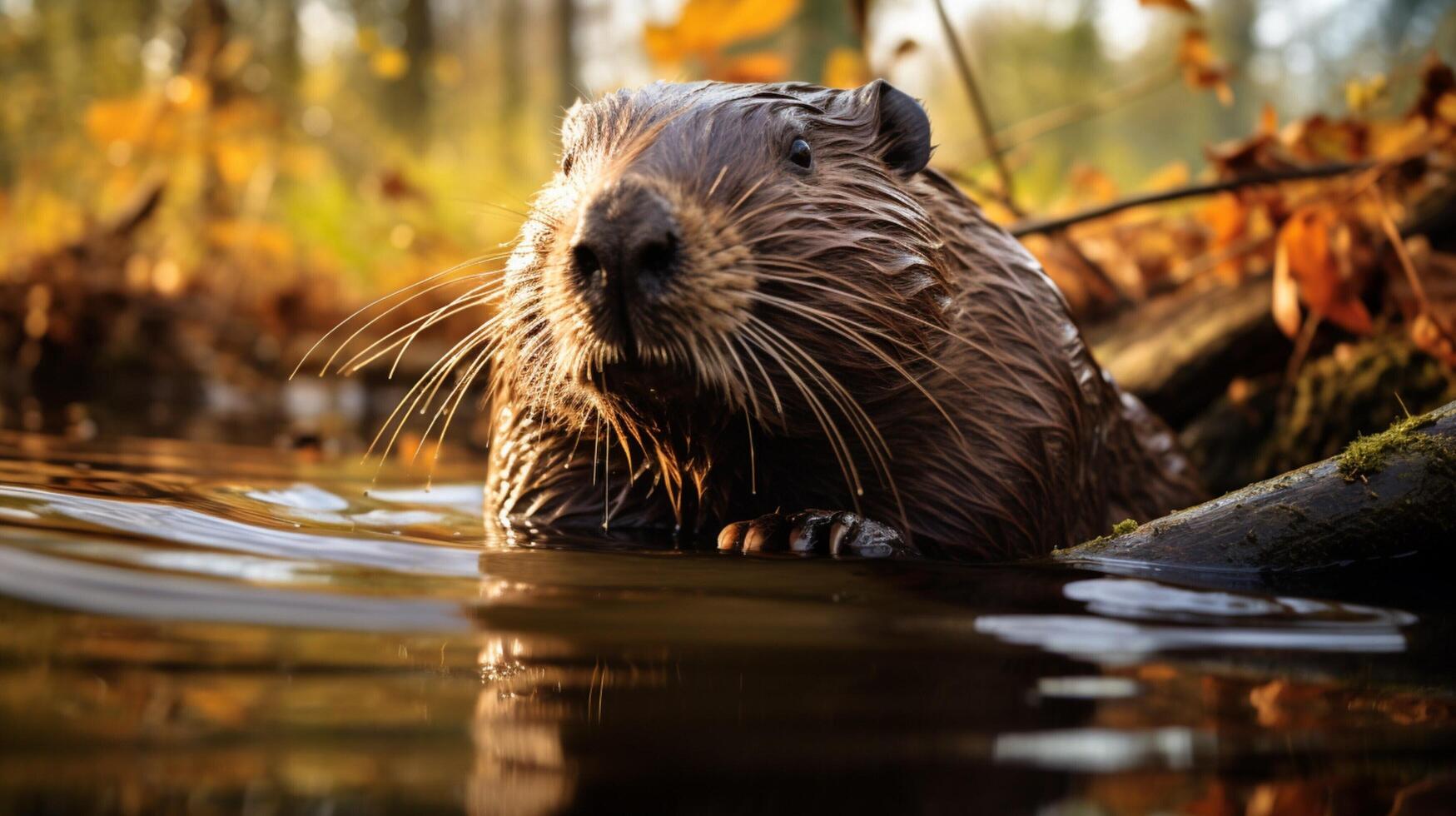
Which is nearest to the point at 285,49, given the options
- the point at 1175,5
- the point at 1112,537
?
the point at 1175,5

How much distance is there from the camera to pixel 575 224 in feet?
8.80

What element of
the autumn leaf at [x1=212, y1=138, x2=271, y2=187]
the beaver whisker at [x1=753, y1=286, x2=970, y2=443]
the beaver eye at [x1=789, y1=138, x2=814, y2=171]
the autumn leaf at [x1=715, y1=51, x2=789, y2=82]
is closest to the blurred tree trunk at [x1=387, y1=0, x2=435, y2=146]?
the autumn leaf at [x1=212, y1=138, x2=271, y2=187]

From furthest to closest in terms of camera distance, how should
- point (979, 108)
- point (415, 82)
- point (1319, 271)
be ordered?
point (415, 82) → point (979, 108) → point (1319, 271)

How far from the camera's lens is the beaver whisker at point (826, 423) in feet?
9.04

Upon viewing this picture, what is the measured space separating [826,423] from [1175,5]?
8.62ft

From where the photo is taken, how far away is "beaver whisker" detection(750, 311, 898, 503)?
2797 mm

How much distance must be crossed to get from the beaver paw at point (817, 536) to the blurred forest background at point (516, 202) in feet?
3.38

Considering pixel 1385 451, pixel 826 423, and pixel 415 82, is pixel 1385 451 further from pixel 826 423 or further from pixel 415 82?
pixel 415 82

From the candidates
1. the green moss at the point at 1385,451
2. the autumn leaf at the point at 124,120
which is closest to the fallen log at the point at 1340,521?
the green moss at the point at 1385,451

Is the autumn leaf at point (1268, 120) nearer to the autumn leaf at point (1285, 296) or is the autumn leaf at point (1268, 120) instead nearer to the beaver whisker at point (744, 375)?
the autumn leaf at point (1285, 296)

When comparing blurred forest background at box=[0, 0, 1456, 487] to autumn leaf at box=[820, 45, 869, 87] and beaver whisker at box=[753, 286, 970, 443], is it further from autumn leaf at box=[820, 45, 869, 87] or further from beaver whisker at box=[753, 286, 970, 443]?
beaver whisker at box=[753, 286, 970, 443]

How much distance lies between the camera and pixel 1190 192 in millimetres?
4891

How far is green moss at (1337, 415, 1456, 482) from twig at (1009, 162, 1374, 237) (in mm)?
2354

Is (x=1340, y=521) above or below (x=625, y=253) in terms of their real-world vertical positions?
below
